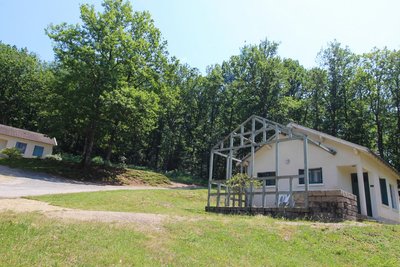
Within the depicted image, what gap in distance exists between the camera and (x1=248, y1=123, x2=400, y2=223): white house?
53.8ft

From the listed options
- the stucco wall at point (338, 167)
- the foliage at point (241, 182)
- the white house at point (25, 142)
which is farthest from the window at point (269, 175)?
the white house at point (25, 142)

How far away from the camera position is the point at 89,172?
91.4ft

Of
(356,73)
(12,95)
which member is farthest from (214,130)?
(12,95)

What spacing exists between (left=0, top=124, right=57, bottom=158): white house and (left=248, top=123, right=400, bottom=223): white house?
30155mm

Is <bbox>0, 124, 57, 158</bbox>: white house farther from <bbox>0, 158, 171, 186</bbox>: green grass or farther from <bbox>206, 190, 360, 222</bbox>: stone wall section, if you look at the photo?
<bbox>206, 190, 360, 222</bbox>: stone wall section

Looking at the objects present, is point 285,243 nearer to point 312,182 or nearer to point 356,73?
point 312,182

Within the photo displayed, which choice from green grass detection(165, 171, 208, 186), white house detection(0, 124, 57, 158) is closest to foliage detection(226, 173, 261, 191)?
green grass detection(165, 171, 208, 186)

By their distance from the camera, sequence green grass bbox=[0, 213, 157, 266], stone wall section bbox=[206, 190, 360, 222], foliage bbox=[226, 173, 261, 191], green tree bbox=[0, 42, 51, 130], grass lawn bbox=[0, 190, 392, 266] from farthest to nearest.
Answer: green tree bbox=[0, 42, 51, 130]
foliage bbox=[226, 173, 261, 191]
stone wall section bbox=[206, 190, 360, 222]
grass lawn bbox=[0, 190, 392, 266]
green grass bbox=[0, 213, 157, 266]

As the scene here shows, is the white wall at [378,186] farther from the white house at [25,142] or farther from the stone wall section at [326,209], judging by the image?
the white house at [25,142]

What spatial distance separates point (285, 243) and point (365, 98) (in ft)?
118

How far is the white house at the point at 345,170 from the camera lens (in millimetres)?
16406

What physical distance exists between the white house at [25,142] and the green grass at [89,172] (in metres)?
11.2

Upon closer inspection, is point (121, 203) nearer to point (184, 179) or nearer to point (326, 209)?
point (326, 209)

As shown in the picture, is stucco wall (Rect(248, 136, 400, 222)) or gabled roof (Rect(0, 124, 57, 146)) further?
gabled roof (Rect(0, 124, 57, 146))
